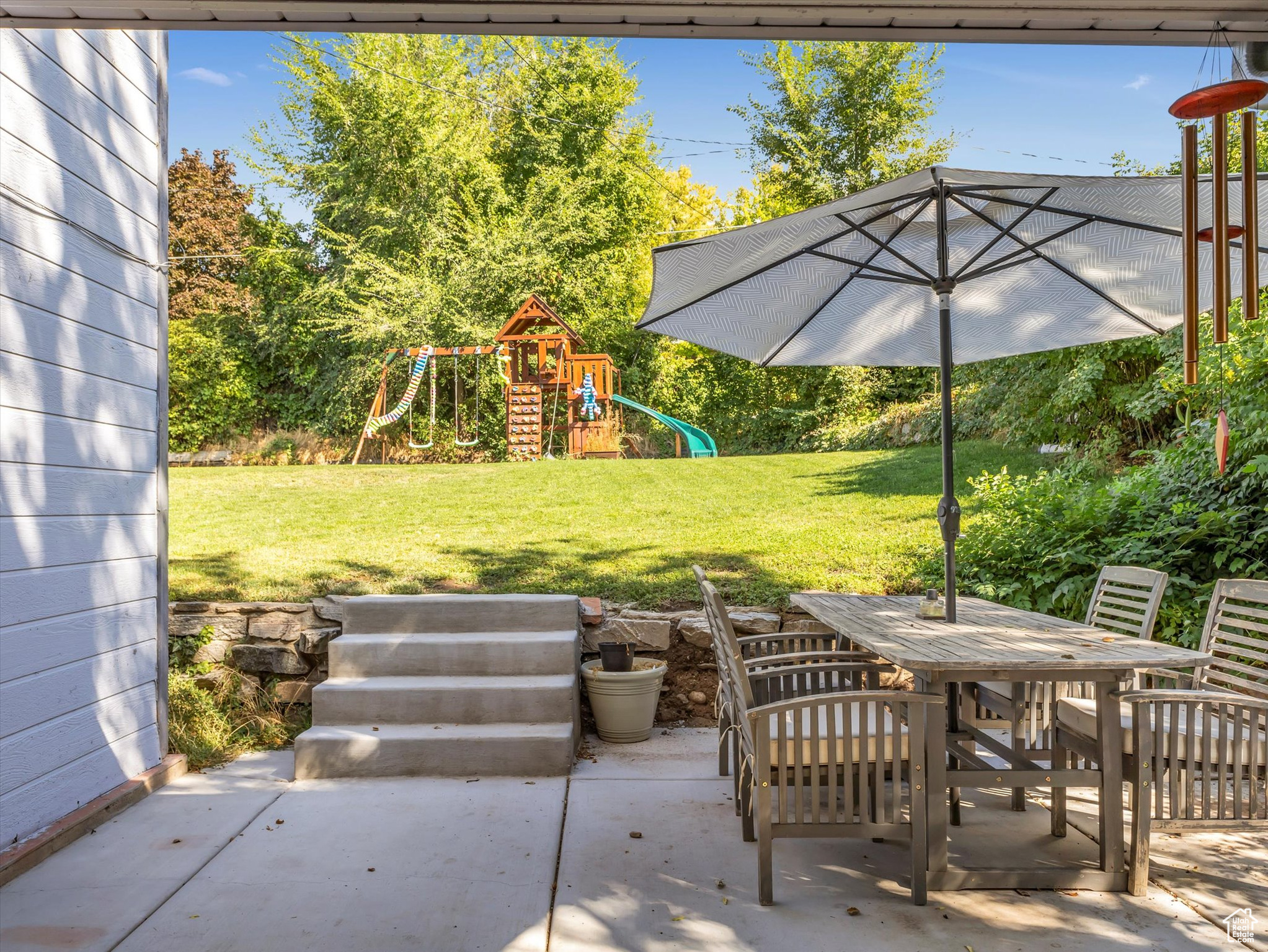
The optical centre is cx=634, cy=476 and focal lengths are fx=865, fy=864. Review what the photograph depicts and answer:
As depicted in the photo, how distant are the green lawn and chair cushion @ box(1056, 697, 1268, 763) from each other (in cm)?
206

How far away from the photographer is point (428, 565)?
5.80 metres

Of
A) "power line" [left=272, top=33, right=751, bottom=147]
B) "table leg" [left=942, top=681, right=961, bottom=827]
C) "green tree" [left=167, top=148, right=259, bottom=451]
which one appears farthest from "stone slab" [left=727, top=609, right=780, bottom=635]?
"power line" [left=272, top=33, right=751, bottom=147]

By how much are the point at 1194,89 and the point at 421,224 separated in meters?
14.6

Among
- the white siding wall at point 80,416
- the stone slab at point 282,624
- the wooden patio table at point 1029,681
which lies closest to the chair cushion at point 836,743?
the wooden patio table at point 1029,681

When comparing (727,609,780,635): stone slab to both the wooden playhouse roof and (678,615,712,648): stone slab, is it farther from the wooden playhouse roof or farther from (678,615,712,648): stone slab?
the wooden playhouse roof

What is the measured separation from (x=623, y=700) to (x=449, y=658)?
2.94ft

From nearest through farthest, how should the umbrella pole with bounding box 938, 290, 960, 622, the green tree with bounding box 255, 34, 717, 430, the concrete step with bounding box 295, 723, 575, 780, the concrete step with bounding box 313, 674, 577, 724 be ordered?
the umbrella pole with bounding box 938, 290, 960, 622 → the concrete step with bounding box 295, 723, 575, 780 → the concrete step with bounding box 313, 674, 577, 724 → the green tree with bounding box 255, 34, 717, 430

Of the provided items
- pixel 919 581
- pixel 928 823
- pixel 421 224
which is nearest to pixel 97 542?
pixel 928 823

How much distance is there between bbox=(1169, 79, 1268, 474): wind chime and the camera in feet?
6.59

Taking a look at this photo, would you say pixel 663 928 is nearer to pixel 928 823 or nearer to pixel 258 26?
pixel 928 823

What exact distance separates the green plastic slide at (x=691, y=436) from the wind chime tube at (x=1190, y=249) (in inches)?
461

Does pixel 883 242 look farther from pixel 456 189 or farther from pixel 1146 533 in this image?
pixel 456 189

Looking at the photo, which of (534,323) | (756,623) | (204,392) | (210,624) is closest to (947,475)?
(756,623)

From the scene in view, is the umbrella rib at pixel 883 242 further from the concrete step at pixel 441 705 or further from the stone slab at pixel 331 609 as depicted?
the stone slab at pixel 331 609
